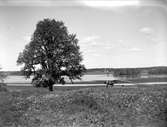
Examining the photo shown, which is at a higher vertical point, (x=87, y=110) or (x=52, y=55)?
(x=52, y=55)

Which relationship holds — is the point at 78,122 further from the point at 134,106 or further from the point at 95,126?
the point at 134,106

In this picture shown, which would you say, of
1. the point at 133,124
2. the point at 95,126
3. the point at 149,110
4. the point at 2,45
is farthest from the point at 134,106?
the point at 2,45

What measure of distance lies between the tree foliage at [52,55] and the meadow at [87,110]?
14.1 ft

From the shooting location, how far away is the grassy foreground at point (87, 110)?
4.15m

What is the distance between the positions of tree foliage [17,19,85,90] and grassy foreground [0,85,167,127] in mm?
4289

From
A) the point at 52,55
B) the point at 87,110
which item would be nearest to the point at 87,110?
the point at 87,110

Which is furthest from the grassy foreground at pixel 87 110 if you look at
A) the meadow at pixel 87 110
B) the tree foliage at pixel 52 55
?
the tree foliage at pixel 52 55

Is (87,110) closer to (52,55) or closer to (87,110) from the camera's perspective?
(87,110)

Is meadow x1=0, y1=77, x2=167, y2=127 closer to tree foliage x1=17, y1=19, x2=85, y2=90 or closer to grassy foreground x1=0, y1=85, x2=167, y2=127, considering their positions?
grassy foreground x1=0, y1=85, x2=167, y2=127

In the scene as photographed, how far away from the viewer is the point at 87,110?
4.54m

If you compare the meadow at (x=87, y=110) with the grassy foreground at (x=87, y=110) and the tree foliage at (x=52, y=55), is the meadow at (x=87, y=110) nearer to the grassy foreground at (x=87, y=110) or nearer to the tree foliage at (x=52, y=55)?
the grassy foreground at (x=87, y=110)

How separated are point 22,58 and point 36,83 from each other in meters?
1.25

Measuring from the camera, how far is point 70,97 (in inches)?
202

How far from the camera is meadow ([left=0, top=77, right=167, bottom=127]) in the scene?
4.15 m
